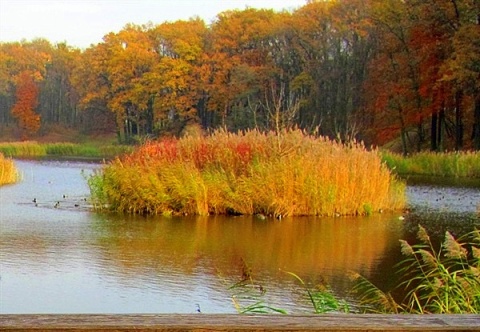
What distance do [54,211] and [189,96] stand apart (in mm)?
34222

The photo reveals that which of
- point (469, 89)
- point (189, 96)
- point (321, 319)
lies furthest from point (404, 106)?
point (321, 319)

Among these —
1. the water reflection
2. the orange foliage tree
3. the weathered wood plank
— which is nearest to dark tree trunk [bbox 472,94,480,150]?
the water reflection

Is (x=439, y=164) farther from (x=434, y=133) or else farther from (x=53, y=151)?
(x=53, y=151)

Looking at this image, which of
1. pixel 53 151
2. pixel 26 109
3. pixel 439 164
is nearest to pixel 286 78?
pixel 53 151

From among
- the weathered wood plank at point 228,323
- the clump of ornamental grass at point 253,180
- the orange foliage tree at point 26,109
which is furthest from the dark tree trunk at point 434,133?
the orange foliage tree at point 26,109

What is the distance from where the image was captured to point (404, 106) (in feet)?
107

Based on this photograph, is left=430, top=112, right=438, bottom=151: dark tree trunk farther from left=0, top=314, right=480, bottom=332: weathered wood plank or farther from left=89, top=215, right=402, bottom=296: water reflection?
left=0, top=314, right=480, bottom=332: weathered wood plank

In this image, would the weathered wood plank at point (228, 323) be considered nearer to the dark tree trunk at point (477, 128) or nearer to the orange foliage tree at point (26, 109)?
the dark tree trunk at point (477, 128)

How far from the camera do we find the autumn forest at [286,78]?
30.3 m

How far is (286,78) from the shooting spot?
43.7 m

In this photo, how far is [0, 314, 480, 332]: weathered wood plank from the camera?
6.15 feet

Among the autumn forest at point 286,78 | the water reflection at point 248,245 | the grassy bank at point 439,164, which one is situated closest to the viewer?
the water reflection at point 248,245

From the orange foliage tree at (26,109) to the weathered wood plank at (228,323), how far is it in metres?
58.3

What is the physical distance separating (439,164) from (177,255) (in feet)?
57.0
